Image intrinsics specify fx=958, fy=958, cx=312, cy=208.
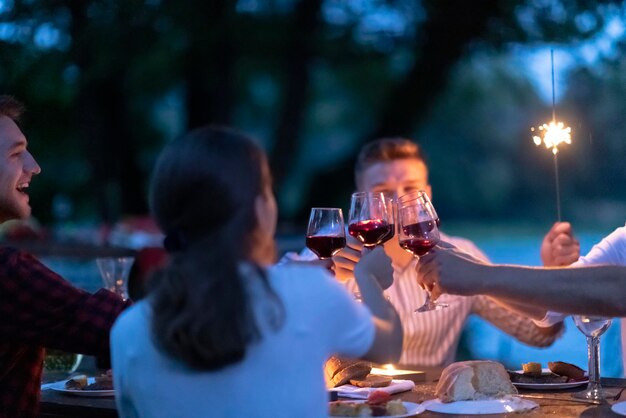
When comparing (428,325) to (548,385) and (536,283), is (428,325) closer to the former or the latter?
(548,385)

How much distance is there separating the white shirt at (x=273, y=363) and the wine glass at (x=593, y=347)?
1090mm

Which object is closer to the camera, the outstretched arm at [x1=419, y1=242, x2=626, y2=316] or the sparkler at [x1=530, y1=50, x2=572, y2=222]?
the outstretched arm at [x1=419, y1=242, x2=626, y2=316]

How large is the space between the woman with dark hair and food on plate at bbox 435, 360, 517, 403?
844 millimetres

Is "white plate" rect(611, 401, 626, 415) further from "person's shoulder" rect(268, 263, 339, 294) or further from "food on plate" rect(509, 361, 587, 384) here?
"person's shoulder" rect(268, 263, 339, 294)

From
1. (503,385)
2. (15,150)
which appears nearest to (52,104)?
(15,150)

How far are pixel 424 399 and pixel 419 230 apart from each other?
48cm

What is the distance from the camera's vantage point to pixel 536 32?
20.5 feet

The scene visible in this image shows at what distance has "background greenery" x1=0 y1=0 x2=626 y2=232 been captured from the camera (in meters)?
6.03

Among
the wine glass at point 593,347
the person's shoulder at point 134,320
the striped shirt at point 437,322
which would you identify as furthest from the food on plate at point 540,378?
the person's shoulder at point 134,320

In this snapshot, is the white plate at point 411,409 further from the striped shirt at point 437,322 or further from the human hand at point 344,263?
the striped shirt at point 437,322

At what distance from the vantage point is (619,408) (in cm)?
242

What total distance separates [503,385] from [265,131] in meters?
7.82

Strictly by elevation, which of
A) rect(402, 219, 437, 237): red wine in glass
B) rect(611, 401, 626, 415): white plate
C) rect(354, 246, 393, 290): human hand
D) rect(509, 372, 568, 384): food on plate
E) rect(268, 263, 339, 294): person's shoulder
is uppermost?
rect(402, 219, 437, 237): red wine in glass

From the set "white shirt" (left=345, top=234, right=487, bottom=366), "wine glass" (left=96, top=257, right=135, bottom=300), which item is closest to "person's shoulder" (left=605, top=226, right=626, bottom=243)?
"white shirt" (left=345, top=234, right=487, bottom=366)
